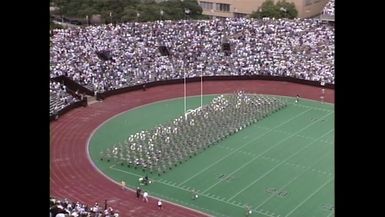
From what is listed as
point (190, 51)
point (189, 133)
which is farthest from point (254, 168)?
point (190, 51)

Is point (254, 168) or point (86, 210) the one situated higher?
point (254, 168)

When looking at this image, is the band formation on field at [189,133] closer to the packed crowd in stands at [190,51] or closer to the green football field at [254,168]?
the green football field at [254,168]

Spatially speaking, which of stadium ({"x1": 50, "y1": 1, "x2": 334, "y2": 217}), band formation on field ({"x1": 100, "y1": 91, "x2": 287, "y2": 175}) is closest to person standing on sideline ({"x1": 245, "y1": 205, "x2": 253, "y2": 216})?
stadium ({"x1": 50, "y1": 1, "x2": 334, "y2": 217})

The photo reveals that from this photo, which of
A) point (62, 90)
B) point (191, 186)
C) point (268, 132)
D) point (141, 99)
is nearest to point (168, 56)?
point (141, 99)

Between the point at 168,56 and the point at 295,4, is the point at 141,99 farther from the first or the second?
the point at 295,4

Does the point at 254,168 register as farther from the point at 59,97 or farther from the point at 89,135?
the point at 59,97

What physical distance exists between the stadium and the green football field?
0.05 m

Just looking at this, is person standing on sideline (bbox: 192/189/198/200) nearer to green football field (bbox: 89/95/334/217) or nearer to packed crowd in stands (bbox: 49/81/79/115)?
green football field (bbox: 89/95/334/217)

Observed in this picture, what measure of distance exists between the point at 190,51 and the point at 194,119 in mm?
11252

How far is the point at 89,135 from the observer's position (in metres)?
28.9

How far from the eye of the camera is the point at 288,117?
3147 cm

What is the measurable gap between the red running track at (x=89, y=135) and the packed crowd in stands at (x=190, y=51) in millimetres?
1275

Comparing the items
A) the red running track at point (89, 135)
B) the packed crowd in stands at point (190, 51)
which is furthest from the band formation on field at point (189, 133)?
the packed crowd in stands at point (190, 51)

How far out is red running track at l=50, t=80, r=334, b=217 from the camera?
71.4 ft
